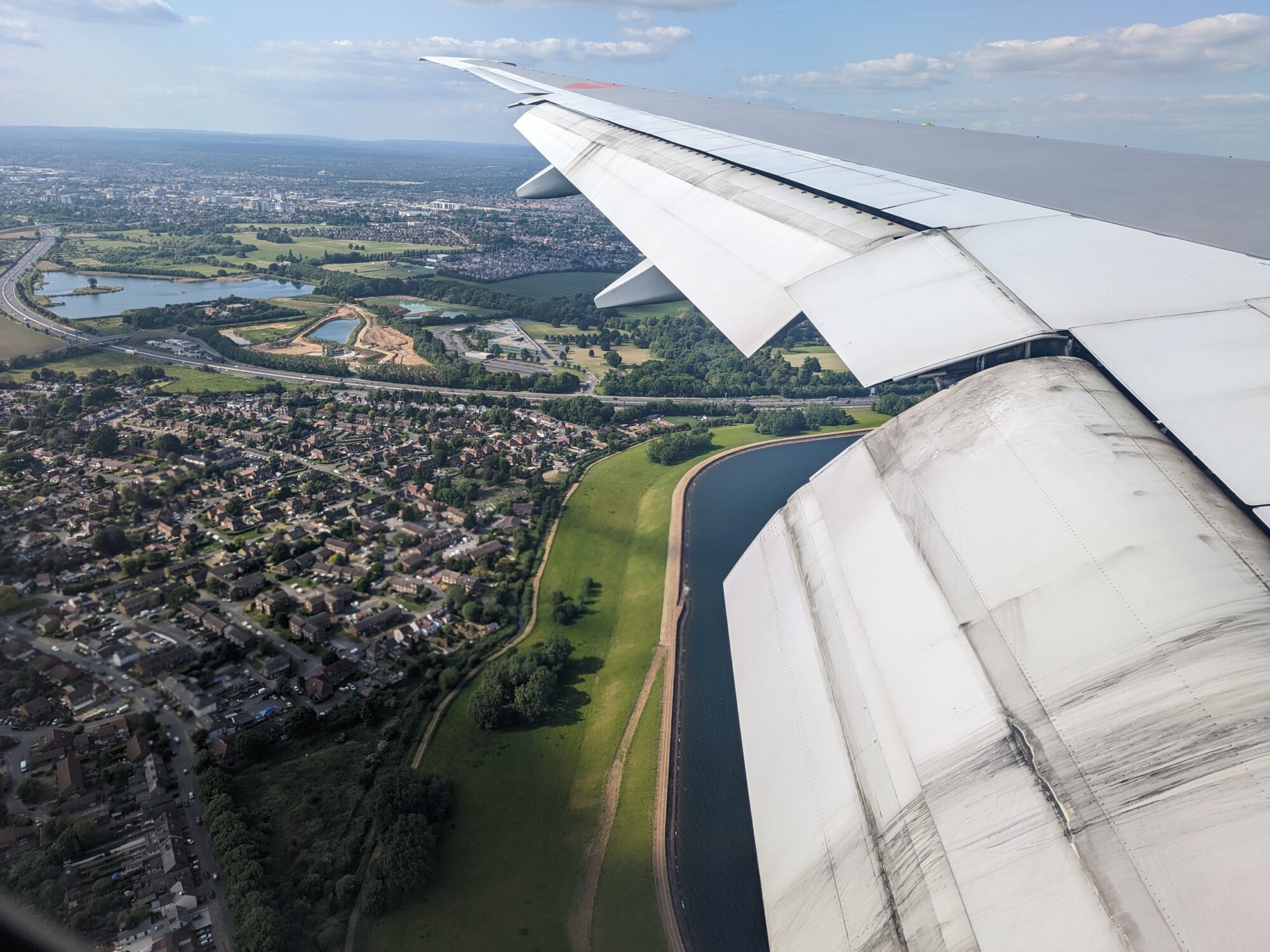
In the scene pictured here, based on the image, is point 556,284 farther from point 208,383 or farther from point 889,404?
point 889,404

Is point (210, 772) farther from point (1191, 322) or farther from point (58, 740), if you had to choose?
point (1191, 322)

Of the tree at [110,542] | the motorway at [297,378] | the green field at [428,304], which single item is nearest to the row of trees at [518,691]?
the tree at [110,542]

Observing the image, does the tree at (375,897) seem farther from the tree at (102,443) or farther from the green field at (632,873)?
the tree at (102,443)

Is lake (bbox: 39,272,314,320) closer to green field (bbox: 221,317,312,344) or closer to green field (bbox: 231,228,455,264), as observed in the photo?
green field (bbox: 221,317,312,344)

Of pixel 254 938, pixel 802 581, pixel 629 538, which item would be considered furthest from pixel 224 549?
pixel 802 581

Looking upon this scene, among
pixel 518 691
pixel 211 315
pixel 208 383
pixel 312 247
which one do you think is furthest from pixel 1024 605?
pixel 312 247
